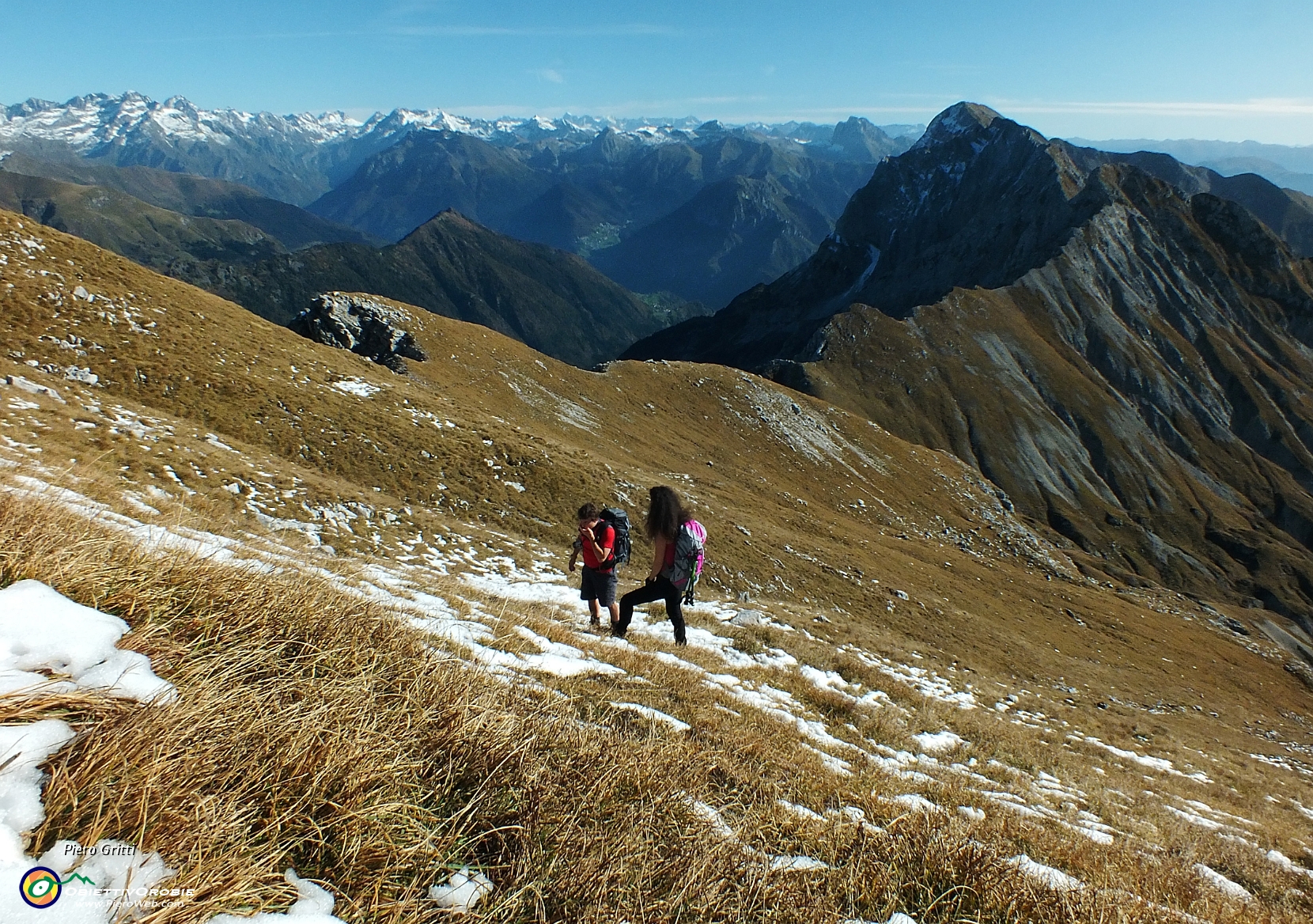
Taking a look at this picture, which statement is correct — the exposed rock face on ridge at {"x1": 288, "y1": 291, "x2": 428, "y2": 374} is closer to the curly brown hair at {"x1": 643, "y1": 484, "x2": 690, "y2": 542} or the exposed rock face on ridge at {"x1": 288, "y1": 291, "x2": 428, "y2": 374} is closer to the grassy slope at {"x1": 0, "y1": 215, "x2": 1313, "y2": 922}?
the grassy slope at {"x1": 0, "y1": 215, "x2": 1313, "y2": 922}

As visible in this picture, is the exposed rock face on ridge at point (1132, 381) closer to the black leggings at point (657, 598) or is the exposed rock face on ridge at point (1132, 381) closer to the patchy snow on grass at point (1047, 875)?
Answer: the black leggings at point (657, 598)

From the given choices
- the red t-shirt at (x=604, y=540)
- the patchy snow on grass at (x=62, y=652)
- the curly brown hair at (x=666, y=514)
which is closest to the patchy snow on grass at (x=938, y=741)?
the curly brown hair at (x=666, y=514)

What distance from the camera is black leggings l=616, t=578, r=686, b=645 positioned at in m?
11.1

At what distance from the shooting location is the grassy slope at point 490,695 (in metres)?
2.79

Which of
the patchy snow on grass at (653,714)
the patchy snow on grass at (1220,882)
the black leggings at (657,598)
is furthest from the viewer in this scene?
the black leggings at (657,598)

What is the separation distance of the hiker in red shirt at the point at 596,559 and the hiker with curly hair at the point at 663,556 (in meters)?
0.51

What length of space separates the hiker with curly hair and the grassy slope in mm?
1588

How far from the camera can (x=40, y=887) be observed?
1.93 m

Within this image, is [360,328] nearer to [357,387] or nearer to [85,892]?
[357,387]

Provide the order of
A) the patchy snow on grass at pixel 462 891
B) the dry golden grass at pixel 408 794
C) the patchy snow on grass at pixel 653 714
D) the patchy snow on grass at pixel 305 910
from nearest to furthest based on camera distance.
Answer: the patchy snow on grass at pixel 305 910, the dry golden grass at pixel 408 794, the patchy snow on grass at pixel 462 891, the patchy snow on grass at pixel 653 714

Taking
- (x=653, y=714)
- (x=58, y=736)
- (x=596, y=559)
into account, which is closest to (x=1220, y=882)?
(x=653, y=714)

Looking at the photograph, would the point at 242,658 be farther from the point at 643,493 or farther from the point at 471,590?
the point at 643,493

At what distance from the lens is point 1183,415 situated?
15488 cm

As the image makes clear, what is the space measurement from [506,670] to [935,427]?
13162cm
